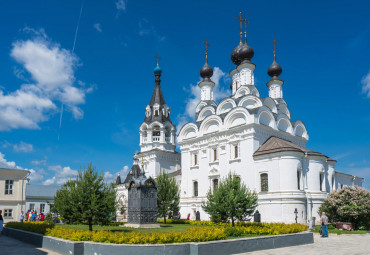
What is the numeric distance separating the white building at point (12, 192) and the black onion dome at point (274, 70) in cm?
2537

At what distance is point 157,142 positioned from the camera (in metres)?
38.9

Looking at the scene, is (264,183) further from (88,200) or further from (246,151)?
(88,200)

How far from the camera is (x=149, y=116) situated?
40125 millimetres

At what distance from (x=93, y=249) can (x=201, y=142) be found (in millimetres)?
21291

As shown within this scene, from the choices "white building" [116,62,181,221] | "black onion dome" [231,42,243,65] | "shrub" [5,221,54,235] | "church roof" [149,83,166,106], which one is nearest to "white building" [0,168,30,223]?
"shrub" [5,221,54,235]

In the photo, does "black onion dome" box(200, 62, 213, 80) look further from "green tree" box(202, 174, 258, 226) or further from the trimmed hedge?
the trimmed hedge

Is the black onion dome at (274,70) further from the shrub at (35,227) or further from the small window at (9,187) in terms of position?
the shrub at (35,227)

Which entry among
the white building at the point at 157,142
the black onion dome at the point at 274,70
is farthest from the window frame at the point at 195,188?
the black onion dome at the point at 274,70

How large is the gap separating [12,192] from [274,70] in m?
27.3

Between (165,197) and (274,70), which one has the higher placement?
(274,70)

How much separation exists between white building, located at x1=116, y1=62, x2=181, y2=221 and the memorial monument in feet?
57.8

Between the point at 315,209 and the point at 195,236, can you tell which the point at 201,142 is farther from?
the point at 195,236

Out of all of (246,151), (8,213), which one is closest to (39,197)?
(8,213)

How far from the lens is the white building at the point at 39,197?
3883 centimetres
